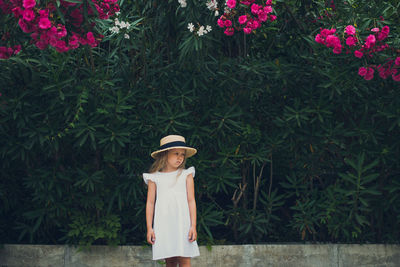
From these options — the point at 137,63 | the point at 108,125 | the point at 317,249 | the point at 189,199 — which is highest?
the point at 137,63

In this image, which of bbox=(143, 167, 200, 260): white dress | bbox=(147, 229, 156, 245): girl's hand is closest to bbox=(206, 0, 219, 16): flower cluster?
bbox=(143, 167, 200, 260): white dress

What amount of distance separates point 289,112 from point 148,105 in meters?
1.42

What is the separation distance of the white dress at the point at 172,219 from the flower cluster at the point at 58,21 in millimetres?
1264

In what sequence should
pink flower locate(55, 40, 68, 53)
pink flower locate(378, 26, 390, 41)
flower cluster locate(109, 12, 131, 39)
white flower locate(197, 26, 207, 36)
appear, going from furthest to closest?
flower cluster locate(109, 12, 131, 39), white flower locate(197, 26, 207, 36), pink flower locate(378, 26, 390, 41), pink flower locate(55, 40, 68, 53)

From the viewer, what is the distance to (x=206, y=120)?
214 inches

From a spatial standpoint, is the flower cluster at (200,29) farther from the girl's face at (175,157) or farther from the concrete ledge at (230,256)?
the concrete ledge at (230,256)

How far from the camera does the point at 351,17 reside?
5078mm

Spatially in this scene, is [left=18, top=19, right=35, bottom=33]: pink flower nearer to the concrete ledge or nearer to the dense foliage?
the dense foliage

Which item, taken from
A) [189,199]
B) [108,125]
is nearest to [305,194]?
[189,199]

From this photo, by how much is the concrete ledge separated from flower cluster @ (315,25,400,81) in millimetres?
1847

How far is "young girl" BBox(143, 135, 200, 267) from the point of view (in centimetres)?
406

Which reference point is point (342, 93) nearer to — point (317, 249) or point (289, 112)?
point (289, 112)

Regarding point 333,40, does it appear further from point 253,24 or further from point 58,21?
point 58,21

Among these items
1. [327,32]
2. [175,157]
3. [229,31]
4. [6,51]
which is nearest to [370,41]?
[327,32]
